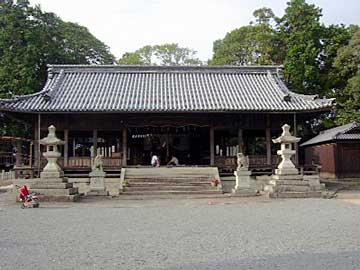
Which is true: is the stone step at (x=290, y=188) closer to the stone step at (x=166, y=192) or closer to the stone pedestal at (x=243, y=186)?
the stone pedestal at (x=243, y=186)

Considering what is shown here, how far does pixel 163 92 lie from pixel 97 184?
8303mm

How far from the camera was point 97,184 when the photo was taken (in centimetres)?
1852

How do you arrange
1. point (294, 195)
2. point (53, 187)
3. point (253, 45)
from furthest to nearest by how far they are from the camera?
point (253, 45) < point (294, 195) < point (53, 187)

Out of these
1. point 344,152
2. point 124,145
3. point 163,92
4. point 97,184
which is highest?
point 163,92

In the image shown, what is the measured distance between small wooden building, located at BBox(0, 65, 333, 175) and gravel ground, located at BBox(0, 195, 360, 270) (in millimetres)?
9936

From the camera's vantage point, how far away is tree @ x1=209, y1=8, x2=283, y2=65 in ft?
126

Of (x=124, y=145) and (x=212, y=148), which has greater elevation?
(x=124, y=145)

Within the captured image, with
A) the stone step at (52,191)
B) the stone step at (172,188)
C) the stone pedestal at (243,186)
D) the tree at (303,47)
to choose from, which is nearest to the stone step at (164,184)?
Answer: the stone step at (172,188)

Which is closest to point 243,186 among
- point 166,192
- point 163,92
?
point 166,192

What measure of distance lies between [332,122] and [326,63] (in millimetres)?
5100

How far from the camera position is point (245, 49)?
136 ft

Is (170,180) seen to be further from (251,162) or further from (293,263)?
(293,263)

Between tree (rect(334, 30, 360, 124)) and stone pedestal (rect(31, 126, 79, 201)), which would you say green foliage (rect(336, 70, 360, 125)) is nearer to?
tree (rect(334, 30, 360, 124))

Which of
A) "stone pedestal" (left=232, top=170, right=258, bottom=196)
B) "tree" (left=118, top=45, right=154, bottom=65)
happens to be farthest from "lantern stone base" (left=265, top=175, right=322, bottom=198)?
"tree" (left=118, top=45, right=154, bottom=65)
